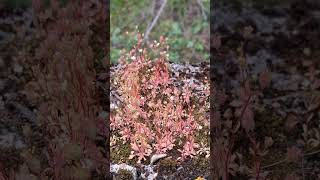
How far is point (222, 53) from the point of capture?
10.4ft

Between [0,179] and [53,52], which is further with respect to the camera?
[53,52]

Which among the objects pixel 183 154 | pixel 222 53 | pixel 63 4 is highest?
pixel 63 4

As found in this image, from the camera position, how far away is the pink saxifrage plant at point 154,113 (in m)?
2.52

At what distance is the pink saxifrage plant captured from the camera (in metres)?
2.52

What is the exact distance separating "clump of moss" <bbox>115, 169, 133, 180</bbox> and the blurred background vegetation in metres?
3.00

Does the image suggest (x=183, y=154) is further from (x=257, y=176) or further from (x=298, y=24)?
(x=298, y=24)

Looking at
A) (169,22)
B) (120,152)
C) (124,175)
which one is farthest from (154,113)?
(169,22)

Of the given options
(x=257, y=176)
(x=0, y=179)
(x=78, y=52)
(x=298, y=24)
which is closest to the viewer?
(x=257, y=176)

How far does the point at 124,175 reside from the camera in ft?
7.83

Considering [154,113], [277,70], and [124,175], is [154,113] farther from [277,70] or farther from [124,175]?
[277,70]

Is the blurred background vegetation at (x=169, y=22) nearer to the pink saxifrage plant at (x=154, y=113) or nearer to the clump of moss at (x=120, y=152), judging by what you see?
the pink saxifrage plant at (x=154, y=113)

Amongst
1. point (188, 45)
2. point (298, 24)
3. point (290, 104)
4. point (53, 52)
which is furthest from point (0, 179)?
point (188, 45)

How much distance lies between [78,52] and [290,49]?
1403 mm

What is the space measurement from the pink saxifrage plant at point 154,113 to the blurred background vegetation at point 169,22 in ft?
7.78
